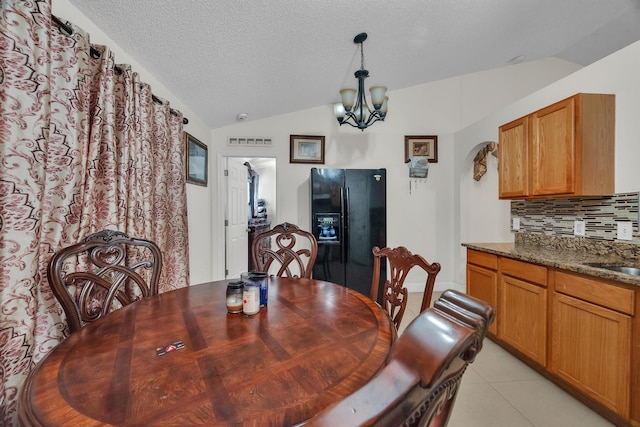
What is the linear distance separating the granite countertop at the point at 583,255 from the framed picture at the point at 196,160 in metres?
3.03

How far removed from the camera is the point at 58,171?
1.32 metres

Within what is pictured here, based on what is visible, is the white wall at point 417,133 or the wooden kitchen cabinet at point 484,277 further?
the white wall at point 417,133

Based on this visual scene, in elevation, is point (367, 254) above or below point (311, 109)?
below

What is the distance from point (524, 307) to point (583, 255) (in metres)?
0.60

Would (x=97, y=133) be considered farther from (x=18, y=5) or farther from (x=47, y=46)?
(x=18, y=5)

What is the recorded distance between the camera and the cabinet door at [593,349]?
5.03ft

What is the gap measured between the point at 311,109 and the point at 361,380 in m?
3.93

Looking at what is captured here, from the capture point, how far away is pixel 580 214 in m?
2.32

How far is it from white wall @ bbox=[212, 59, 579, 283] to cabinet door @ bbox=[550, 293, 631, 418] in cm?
234

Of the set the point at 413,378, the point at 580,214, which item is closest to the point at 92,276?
the point at 413,378

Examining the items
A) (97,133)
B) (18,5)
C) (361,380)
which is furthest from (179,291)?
(18,5)

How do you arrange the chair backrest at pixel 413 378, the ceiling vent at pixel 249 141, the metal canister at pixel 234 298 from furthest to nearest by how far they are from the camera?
the ceiling vent at pixel 249 141, the metal canister at pixel 234 298, the chair backrest at pixel 413 378

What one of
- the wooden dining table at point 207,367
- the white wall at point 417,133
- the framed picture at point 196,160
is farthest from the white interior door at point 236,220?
the wooden dining table at point 207,367

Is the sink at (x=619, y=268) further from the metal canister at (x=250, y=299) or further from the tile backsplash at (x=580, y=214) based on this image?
the metal canister at (x=250, y=299)
